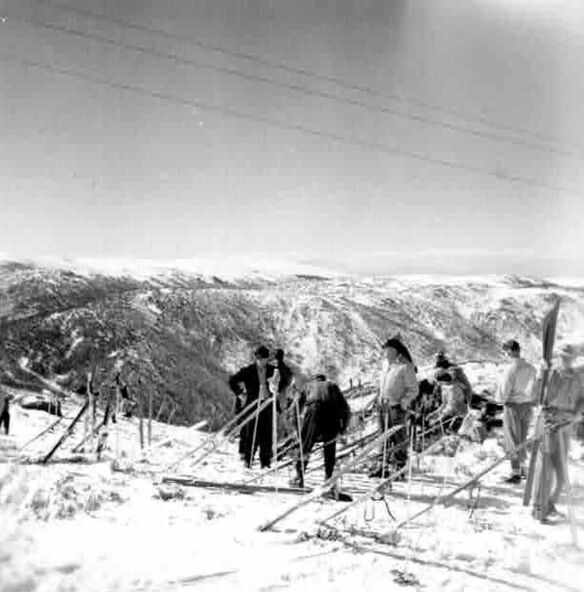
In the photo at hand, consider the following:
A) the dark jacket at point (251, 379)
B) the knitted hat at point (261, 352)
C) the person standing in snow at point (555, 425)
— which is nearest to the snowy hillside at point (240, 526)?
the person standing in snow at point (555, 425)

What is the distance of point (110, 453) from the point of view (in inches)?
415

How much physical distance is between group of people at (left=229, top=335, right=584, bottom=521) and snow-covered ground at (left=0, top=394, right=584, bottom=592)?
0.43 meters

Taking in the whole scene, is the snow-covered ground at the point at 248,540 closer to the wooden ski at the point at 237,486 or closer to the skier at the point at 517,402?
the wooden ski at the point at 237,486

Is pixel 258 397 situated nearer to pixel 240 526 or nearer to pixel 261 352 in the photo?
pixel 261 352

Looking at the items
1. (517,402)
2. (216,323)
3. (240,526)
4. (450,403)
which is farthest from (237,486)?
(216,323)

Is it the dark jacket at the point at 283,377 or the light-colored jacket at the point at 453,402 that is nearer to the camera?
the light-colored jacket at the point at 453,402

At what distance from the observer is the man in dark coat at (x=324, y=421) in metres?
8.05

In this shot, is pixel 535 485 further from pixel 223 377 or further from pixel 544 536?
pixel 223 377

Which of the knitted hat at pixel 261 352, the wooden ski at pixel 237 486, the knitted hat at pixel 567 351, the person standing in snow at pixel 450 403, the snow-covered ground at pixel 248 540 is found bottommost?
the wooden ski at pixel 237 486

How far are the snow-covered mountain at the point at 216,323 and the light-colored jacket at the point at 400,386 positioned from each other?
28.2ft

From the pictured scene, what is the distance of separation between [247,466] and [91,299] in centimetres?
2409

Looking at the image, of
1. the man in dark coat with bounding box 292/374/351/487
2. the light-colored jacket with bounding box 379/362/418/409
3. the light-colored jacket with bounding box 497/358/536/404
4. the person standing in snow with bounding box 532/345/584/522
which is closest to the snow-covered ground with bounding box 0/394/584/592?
the person standing in snow with bounding box 532/345/584/522

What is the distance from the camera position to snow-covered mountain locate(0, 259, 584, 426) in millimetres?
26016

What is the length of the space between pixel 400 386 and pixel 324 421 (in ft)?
4.42
